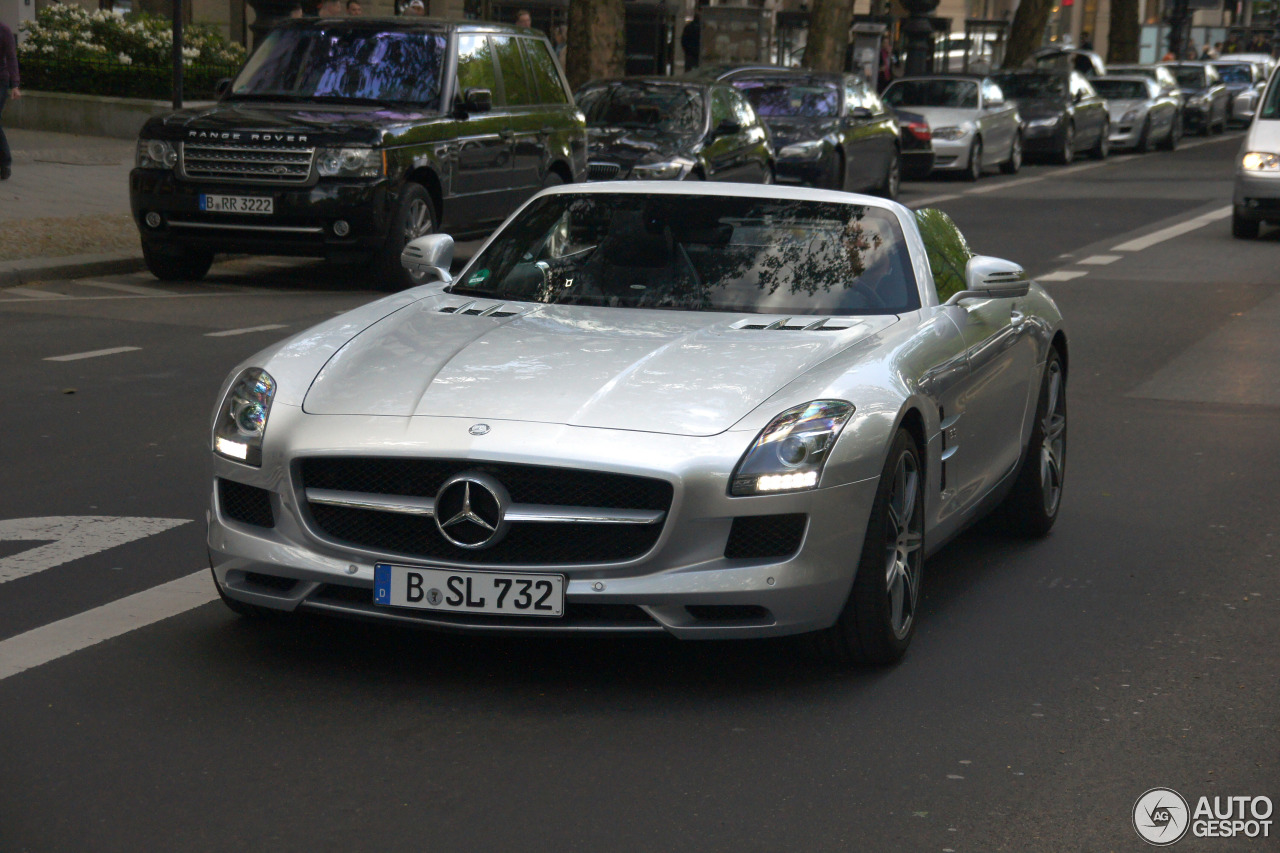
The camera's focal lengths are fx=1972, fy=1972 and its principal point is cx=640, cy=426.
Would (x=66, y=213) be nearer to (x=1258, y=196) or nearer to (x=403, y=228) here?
(x=403, y=228)

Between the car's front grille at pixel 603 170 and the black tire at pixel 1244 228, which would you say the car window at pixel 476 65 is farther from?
the black tire at pixel 1244 228

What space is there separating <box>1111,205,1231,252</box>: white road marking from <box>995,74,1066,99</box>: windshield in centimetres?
999

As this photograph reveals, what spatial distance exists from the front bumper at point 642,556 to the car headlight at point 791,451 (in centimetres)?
3

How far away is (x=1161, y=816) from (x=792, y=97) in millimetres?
20990

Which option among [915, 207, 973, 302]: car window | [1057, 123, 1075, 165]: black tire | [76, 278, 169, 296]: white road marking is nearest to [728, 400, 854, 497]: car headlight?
[915, 207, 973, 302]: car window

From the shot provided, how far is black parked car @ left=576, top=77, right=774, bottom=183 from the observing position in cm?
1891

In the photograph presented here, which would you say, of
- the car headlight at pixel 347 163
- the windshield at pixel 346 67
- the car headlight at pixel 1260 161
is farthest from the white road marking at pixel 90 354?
the car headlight at pixel 1260 161

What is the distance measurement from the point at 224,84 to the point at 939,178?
52.4 feet

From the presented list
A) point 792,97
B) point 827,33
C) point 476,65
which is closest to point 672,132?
point 476,65

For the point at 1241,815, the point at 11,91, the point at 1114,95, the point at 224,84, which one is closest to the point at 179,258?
the point at 224,84

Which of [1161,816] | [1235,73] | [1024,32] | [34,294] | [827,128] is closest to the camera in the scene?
[1161,816]

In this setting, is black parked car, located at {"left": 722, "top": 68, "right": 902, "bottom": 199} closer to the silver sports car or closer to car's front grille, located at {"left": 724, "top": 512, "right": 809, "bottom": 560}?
the silver sports car

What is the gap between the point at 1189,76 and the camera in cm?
4747

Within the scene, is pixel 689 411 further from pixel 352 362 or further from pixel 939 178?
pixel 939 178
